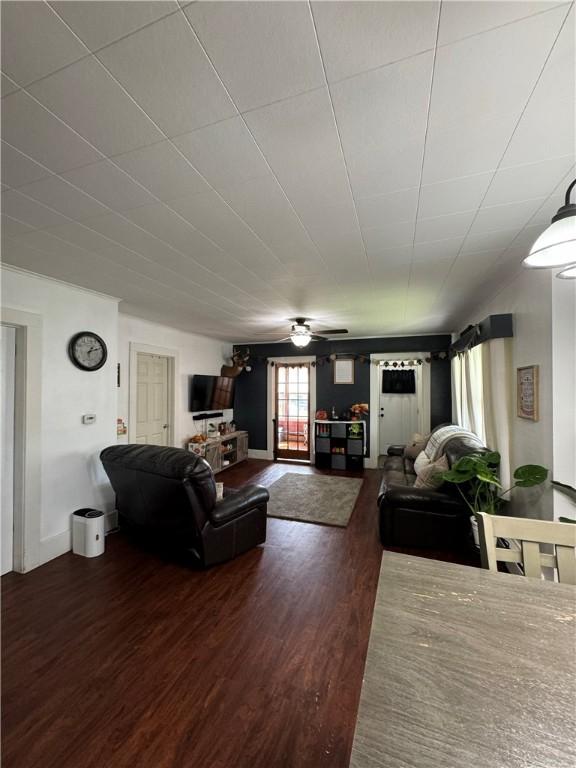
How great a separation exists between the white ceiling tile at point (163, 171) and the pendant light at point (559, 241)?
4.82ft

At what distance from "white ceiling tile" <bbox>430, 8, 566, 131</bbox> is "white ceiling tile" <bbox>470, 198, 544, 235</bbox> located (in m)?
0.75

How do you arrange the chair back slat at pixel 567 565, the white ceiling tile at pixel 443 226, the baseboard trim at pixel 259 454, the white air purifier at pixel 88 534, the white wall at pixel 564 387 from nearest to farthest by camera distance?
1. the chair back slat at pixel 567 565
2. the white ceiling tile at pixel 443 226
3. the white wall at pixel 564 387
4. the white air purifier at pixel 88 534
5. the baseboard trim at pixel 259 454

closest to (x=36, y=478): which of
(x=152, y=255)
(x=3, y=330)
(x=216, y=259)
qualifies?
(x=3, y=330)

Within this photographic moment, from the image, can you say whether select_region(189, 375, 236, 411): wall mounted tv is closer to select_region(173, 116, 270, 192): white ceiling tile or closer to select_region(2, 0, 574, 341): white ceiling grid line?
select_region(2, 0, 574, 341): white ceiling grid line

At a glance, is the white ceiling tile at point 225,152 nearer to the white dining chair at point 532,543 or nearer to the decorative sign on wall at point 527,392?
the white dining chair at point 532,543

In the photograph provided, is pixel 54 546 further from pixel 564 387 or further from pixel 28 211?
pixel 564 387

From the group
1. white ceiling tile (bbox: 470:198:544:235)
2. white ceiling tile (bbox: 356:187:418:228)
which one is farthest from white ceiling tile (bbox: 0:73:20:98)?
white ceiling tile (bbox: 470:198:544:235)

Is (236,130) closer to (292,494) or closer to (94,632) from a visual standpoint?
(94,632)

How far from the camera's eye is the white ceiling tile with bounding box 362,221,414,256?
198cm

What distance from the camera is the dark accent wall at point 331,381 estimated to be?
19.5 ft

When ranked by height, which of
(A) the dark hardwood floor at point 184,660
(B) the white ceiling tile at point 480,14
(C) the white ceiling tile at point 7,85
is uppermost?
(C) the white ceiling tile at point 7,85

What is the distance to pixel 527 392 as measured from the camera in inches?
101

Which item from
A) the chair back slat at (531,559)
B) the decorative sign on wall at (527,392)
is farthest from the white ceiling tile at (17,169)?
the decorative sign on wall at (527,392)

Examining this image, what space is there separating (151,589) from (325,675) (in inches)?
58.6
